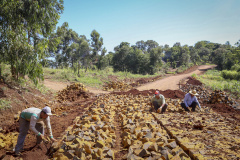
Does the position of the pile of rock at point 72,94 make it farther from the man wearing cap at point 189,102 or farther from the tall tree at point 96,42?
the tall tree at point 96,42

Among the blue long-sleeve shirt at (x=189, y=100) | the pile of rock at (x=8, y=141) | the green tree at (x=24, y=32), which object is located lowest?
the pile of rock at (x=8, y=141)

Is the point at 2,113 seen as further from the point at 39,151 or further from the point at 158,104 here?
the point at 158,104

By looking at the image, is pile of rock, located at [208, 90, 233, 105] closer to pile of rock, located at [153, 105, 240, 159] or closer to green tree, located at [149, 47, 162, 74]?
pile of rock, located at [153, 105, 240, 159]

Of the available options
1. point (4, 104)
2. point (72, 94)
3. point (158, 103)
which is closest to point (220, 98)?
point (158, 103)

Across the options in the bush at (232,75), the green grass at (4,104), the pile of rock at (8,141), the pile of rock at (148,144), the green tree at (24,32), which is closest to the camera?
the pile of rock at (148,144)

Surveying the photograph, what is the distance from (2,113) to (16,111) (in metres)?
0.54

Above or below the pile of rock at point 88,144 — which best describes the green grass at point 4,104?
above

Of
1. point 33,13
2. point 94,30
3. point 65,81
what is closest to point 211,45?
point 94,30

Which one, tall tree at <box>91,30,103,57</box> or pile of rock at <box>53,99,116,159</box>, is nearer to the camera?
pile of rock at <box>53,99,116,159</box>

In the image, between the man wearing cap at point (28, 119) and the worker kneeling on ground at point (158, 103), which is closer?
the man wearing cap at point (28, 119)

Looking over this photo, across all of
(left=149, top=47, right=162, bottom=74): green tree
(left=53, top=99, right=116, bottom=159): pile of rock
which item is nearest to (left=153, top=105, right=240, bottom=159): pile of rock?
(left=53, top=99, right=116, bottom=159): pile of rock

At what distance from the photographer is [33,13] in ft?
22.4

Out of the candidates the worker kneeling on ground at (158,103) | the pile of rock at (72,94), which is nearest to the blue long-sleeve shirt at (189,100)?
the worker kneeling on ground at (158,103)

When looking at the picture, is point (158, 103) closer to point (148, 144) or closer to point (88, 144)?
point (148, 144)
